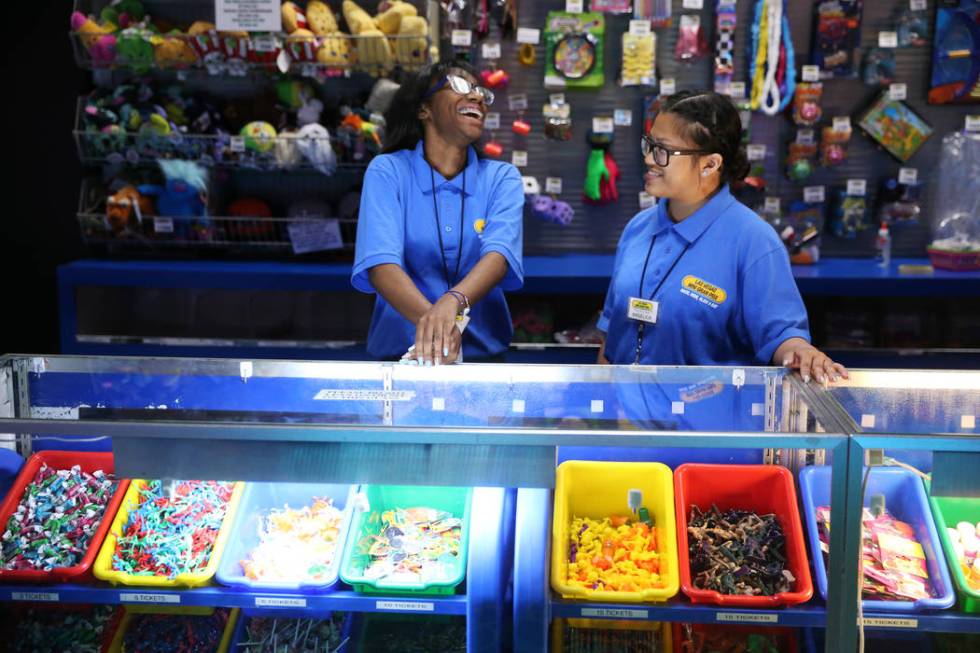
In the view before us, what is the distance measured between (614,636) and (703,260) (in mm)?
1058

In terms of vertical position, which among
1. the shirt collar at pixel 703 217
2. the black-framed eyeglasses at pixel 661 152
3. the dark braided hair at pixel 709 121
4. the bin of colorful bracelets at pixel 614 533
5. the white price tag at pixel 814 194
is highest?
the dark braided hair at pixel 709 121

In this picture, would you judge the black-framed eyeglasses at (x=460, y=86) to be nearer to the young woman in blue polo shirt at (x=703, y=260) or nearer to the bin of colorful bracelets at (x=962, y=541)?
the young woman in blue polo shirt at (x=703, y=260)

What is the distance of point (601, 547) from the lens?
6.27 ft

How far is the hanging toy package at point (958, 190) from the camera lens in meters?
5.18

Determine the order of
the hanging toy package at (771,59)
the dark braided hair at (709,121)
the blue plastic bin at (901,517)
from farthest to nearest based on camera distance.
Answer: the hanging toy package at (771,59)
the dark braided hair at (709,121)
the blue plastic bin at (901,517)

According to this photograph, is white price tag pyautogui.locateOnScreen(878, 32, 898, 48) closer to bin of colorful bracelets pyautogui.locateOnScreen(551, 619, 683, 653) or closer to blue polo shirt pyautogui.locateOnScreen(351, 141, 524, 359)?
blue polo shirt pyautogui.locateOnScreen(351, 141, 524, 359)

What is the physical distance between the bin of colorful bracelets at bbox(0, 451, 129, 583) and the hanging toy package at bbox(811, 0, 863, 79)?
14.5 feet

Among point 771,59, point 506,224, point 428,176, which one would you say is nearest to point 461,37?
point 771,59

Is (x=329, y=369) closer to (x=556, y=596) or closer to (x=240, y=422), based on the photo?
(x=240, y=422)

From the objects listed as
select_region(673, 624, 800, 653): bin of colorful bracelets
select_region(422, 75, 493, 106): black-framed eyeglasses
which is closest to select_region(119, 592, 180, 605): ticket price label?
select_region(673, 624, 800, 653): bin of colorful bracelets

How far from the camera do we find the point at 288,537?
1941 millimetres

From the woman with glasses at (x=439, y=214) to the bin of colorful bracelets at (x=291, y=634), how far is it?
3.20 feet

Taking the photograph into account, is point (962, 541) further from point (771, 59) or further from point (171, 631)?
point (771, 59)

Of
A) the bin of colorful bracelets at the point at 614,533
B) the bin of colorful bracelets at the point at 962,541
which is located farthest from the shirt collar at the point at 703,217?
the bin of colorful bracelets at the point at 962,541
